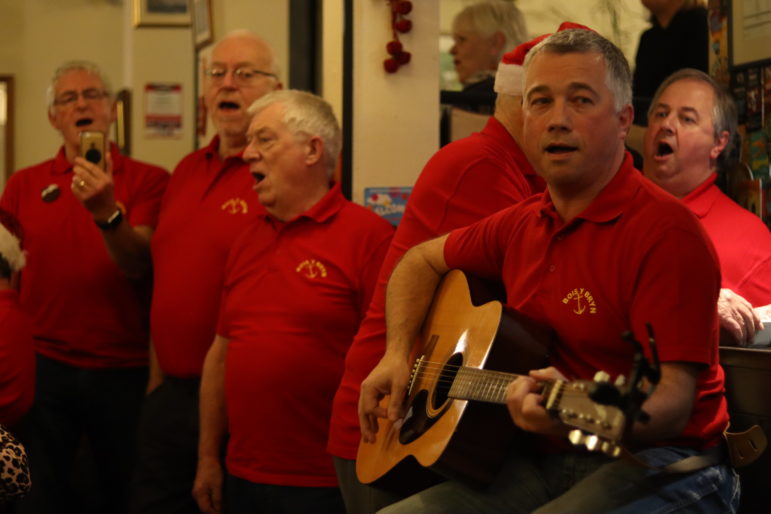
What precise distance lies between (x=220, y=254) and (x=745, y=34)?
177 cm

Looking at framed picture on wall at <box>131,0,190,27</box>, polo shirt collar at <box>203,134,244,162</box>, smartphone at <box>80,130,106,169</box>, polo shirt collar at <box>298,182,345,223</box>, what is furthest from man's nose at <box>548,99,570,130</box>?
framed picture on wall at <box>131,0,190,27</box>

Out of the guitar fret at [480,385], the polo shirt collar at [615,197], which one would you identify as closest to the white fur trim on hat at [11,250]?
the guitar fret at [480,385]

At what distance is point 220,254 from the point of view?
336 centimetres

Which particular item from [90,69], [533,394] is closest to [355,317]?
[533,394]

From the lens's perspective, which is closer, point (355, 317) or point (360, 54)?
point (355, 317)

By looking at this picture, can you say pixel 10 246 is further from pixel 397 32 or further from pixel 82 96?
pixel 397 32

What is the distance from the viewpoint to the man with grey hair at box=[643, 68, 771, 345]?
2.88 metres

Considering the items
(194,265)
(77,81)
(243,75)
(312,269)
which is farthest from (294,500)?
(77,81)

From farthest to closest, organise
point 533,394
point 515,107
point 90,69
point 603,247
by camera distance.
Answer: point 90,69 → point 515,107 → point 603,247 → point 533,394


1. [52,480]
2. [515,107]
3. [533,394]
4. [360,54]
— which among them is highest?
[360,54]

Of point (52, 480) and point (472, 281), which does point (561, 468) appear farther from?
point (52, 480)

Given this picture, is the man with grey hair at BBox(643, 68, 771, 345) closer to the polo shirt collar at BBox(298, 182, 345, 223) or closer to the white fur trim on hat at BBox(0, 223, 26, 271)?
the polo shirt collar at BBox(298, 182, 345, 223)

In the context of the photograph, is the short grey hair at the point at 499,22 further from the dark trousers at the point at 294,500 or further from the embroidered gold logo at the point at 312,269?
the dark trousers at the point at 294,500

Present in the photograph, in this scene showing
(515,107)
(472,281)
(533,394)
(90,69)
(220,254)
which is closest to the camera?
(533,394)
